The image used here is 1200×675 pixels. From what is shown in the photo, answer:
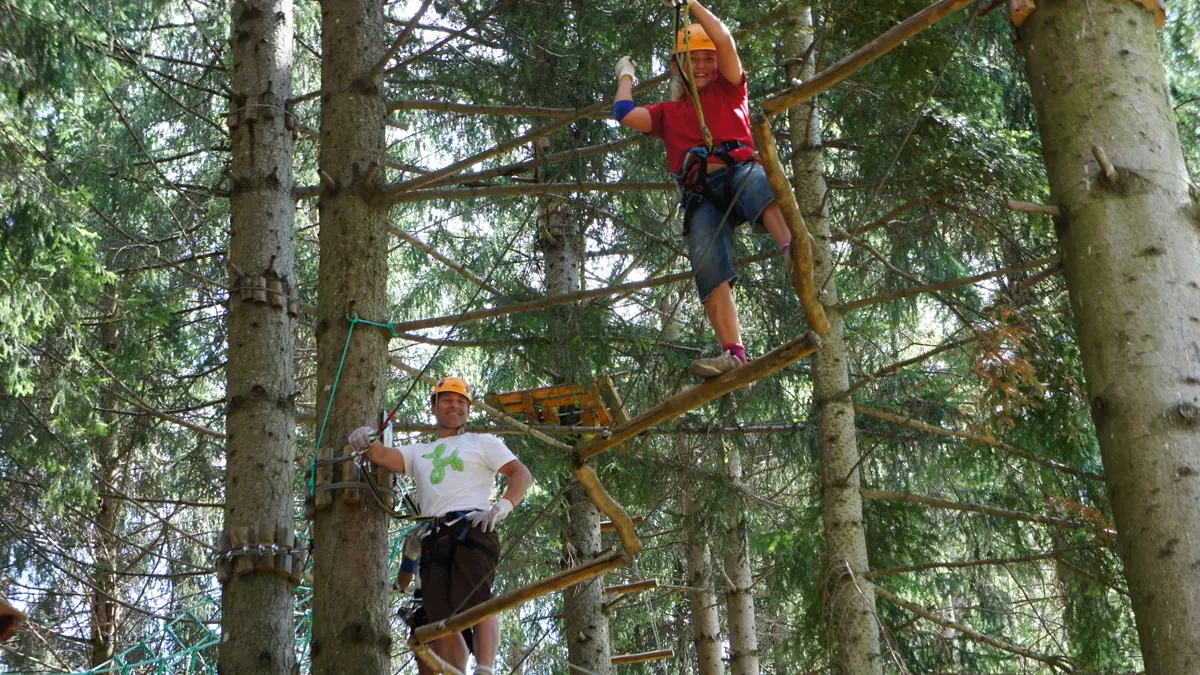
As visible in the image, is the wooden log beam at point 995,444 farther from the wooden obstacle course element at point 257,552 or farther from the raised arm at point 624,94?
the wooden obstacle course element at point 257,552

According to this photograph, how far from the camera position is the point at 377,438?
204 inches

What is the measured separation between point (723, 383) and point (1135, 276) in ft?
4.53

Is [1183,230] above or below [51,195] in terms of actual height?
below

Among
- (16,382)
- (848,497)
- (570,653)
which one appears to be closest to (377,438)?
(848,497)

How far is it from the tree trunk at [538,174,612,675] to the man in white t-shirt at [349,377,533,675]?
358 centimetres

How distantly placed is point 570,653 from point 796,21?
4982 mm

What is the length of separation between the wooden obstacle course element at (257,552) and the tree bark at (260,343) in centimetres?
4

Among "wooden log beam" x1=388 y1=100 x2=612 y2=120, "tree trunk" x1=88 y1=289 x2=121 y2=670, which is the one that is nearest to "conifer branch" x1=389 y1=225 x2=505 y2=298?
"wooden log beam" x1=388 y1=100 x2=612 y2=120

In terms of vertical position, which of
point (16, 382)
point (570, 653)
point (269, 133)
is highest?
point (269, 133)

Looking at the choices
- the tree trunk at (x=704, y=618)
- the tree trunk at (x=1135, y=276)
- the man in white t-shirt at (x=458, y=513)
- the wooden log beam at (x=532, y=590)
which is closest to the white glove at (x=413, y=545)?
the man in white t-shirt at (x=458, y=513)

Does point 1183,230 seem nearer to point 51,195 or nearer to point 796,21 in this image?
point 796,21

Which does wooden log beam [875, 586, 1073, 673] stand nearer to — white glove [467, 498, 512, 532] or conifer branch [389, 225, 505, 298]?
white glove [467, 498, 512, 532]

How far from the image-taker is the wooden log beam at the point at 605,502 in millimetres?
4328

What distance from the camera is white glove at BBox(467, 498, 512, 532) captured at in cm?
503
